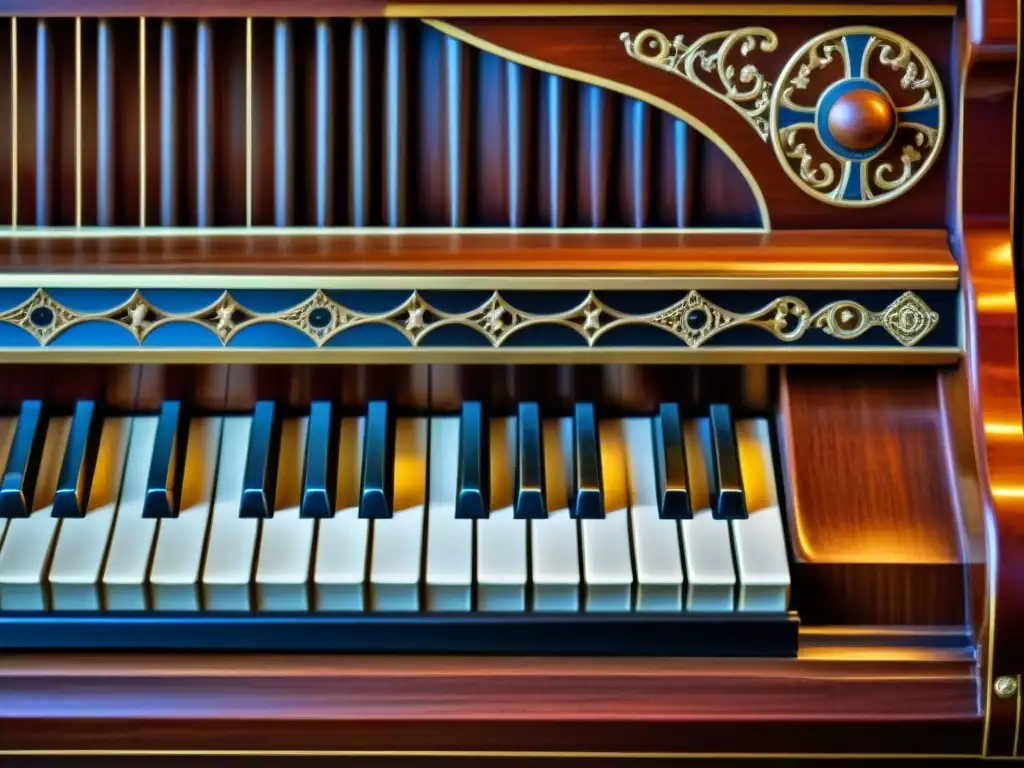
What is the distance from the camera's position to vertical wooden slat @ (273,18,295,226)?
40.5 inches

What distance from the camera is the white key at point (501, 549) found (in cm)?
88

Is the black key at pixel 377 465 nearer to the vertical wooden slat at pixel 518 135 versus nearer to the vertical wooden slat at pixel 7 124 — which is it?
the vertical wooden slat at pixel 518 135

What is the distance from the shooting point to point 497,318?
37.4 inches

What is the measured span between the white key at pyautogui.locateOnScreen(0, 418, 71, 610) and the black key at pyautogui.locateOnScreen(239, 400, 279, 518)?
0.16 metres

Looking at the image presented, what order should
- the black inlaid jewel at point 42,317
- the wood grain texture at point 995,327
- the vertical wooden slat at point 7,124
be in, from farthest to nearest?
1. the vertical wooden slat at point 7,124
2. the black inlaid jewel at point 42,317
3. the wood grain texture at point 995,327

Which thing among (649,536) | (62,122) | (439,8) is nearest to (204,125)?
(62,122)

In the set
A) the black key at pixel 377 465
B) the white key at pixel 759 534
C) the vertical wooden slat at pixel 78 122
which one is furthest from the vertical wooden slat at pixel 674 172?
the vertical wooden slat at pixel 78 122

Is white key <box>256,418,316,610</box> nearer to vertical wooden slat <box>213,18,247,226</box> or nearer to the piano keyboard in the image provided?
the piano keyboard

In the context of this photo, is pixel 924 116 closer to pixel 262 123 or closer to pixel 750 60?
pixel 750 60

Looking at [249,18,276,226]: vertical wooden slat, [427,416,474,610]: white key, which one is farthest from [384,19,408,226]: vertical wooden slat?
[427,416,474,610]: white key

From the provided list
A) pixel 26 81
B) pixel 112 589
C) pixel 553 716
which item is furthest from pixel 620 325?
pixel 26 81

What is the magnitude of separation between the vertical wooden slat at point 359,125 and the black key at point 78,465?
29 centimetres

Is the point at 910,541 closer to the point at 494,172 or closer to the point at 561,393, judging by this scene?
the point at 561,393

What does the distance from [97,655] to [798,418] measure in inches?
23.4
